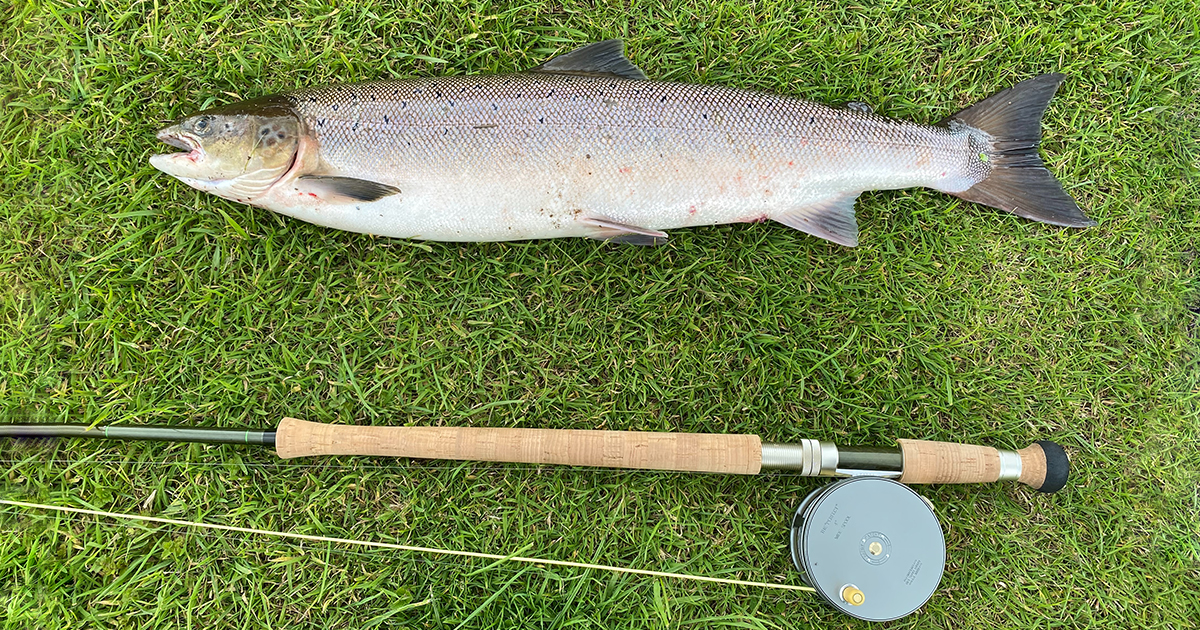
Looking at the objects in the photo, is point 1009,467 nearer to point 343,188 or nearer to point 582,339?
point 582,339

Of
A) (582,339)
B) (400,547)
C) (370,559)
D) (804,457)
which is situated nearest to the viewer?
(804,457)

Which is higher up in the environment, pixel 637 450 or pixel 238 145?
pixel 238 145

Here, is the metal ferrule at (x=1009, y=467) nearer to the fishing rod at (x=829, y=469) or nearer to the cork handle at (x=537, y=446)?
the fishing rod at (x=829, y=469)

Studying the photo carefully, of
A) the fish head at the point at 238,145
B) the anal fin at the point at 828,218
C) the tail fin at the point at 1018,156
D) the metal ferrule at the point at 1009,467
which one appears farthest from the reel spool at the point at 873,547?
the fish head at the point at 238,145

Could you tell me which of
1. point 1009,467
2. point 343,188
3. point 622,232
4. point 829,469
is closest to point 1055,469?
A: point 1009,467

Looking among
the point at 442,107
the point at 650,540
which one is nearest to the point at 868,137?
the point at 442,107

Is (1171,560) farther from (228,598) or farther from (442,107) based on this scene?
(228,598)
